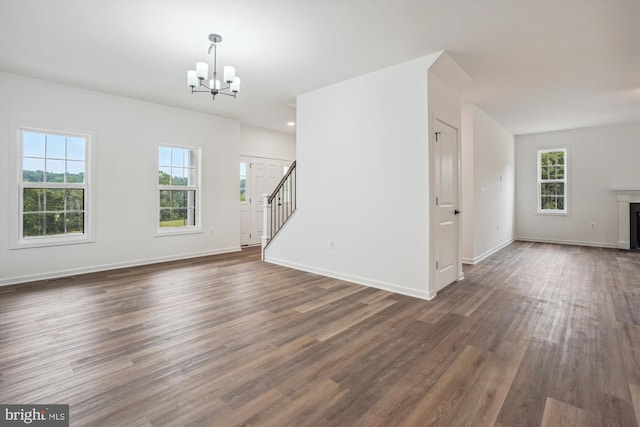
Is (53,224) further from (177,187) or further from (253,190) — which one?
(253,190)

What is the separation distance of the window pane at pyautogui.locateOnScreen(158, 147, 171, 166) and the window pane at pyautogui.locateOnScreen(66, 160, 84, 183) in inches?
46.3

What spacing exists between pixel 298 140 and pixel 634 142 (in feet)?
24.5

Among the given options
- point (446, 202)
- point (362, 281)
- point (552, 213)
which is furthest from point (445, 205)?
point (552, 213)

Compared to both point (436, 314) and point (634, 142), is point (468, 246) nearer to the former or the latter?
point (436, 314)

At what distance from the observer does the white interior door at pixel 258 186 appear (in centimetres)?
753

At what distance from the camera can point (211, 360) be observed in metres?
2.22

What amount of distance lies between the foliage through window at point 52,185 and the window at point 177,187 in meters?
1.17

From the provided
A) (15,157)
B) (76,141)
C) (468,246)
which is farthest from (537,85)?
(15,157)

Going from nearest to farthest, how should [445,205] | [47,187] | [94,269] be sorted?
[445,205] < [47,187] < [94,269]

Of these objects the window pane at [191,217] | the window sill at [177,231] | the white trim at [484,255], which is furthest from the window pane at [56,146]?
the white trim at [484,255]

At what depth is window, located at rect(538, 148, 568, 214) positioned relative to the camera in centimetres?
767

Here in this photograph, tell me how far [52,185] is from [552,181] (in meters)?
10.4

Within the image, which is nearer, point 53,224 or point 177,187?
point 53,224

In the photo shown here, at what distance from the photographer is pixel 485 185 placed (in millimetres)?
6062
